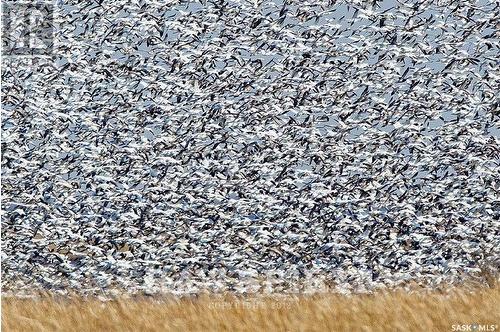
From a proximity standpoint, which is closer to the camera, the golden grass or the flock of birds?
the golden grass

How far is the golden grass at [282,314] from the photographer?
547 centimetres

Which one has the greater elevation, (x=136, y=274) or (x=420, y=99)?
(x=420, y=99)

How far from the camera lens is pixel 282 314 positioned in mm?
5645

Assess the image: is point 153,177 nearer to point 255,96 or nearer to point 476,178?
point 255,96

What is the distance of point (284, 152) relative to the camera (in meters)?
6.73

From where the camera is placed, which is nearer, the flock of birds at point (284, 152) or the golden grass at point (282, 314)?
the golden grass at point (282, 314)

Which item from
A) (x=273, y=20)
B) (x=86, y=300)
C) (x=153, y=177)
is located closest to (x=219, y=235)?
(x=153, y=177)

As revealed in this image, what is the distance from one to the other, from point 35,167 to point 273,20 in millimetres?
1984

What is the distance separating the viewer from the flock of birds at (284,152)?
6715mm

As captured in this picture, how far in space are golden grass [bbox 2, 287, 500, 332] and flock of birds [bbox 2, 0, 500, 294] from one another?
437 millimetres

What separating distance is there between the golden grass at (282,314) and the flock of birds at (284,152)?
437mm

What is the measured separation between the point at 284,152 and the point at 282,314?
143 centimetres

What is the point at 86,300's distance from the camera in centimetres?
682

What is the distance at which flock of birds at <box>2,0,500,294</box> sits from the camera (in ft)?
22.0
